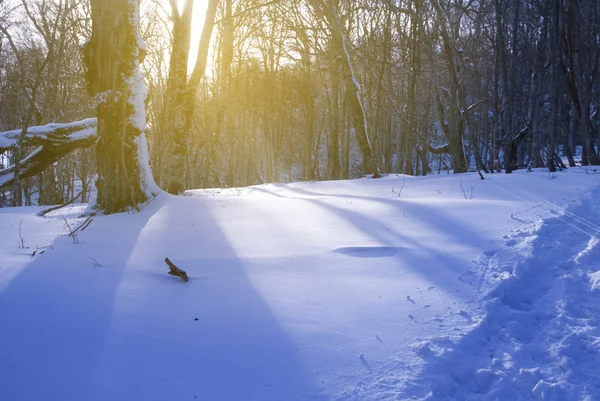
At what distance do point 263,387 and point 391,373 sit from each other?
22.2 inches

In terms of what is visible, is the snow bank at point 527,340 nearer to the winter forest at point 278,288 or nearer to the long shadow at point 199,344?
the winter forest at point 278,288

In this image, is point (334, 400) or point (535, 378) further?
point (535, 378)

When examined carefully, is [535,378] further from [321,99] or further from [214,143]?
[321,99]

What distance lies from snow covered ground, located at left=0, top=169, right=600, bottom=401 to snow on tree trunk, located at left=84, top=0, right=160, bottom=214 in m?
1.07

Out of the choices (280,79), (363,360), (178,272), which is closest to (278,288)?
(178,272)

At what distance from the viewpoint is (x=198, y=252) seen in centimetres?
322

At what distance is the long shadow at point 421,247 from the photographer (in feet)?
9.01

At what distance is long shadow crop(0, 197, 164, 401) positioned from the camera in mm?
1626

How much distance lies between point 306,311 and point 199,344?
2.00 feet

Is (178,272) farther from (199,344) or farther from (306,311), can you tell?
(306,311)

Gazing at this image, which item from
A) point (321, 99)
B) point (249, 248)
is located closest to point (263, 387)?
point (249, 248)

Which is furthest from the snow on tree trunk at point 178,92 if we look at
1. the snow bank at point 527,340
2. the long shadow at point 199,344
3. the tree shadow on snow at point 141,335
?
the snow bank at point 527,340

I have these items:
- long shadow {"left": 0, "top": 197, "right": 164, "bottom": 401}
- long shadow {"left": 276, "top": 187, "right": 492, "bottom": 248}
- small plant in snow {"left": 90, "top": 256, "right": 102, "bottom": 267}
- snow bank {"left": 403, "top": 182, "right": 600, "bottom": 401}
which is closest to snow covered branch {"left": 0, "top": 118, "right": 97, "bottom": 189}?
long shadow {"left": 0, "top": 197, "right": 164, "bottom": 401}

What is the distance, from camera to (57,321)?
2.06 metres
